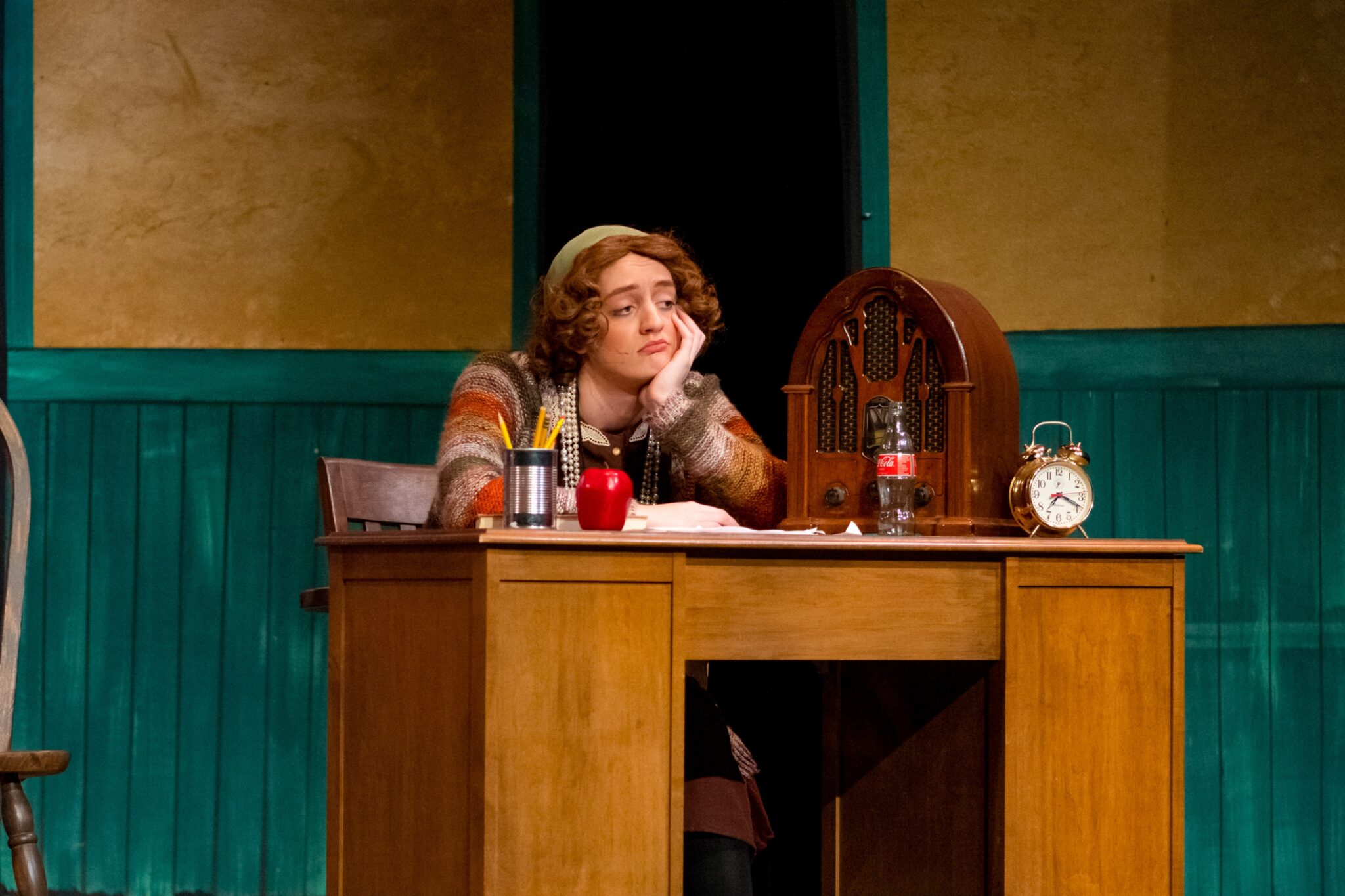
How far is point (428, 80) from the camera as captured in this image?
3689 millimetres

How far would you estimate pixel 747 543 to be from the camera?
1.93 m

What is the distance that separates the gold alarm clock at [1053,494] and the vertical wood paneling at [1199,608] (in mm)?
1350

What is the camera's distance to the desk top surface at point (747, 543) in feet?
6.11

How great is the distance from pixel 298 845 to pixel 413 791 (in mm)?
1834

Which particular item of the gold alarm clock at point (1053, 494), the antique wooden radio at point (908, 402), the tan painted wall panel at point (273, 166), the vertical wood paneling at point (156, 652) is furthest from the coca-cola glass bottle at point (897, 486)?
the vertical wood paneling at point (156, 652)

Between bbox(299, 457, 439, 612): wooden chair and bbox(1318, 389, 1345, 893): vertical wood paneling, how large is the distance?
2.32m

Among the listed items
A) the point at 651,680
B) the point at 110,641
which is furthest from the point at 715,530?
the point at 110,641

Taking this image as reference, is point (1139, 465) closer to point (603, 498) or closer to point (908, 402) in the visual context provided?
point (908, 402)

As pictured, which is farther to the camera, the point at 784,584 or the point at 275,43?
the point at 275,43

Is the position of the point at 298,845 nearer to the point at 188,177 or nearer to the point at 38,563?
the point at 38,563

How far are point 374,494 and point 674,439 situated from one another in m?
0.64

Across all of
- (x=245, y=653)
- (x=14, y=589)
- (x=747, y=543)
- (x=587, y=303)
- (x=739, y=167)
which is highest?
(x=739, y=167)

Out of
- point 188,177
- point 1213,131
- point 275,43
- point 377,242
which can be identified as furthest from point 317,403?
point 1213,131

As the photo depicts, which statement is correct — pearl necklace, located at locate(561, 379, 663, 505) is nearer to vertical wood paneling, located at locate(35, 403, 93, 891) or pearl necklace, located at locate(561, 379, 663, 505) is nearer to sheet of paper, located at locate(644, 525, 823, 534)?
sheet of paper, located at locate(644, 525, 823, 534)
